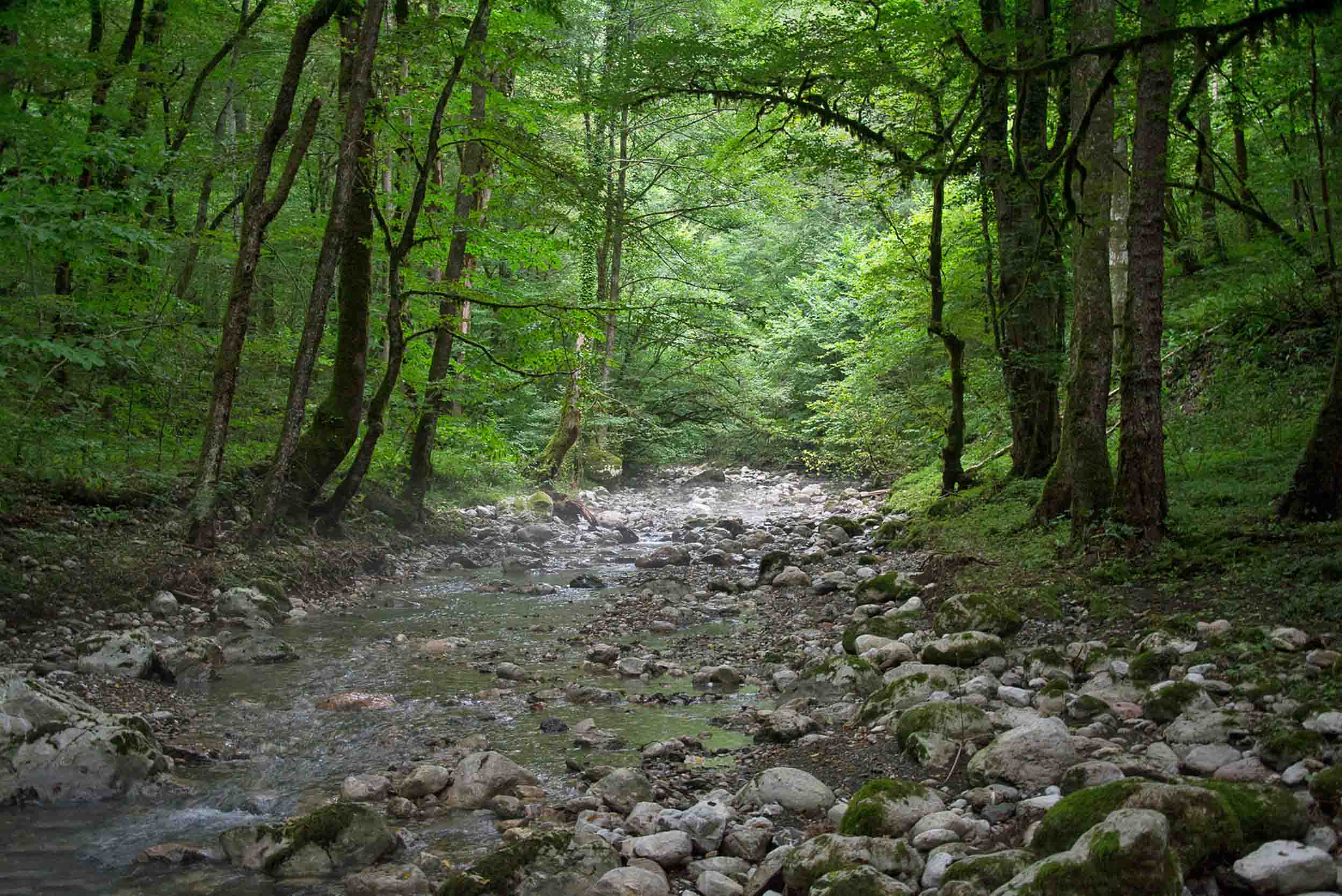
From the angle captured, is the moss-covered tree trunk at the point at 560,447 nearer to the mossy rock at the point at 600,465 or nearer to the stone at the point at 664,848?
the mossy rock at the point at 600,465

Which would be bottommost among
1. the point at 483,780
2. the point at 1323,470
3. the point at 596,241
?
the point at 483,780

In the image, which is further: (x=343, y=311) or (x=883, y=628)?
(x=343, y=311)

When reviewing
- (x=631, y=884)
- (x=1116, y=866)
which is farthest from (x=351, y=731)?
(x=1116, y=866)

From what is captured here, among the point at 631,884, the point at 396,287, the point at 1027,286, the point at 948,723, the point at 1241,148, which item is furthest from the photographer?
the point at 1241,148

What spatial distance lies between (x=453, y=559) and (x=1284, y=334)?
1040cm

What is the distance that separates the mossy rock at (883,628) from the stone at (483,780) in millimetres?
3047

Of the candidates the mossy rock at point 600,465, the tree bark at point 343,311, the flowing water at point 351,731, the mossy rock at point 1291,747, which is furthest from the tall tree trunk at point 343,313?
the mossy rock at point 600,465

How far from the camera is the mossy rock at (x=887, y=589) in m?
8.23

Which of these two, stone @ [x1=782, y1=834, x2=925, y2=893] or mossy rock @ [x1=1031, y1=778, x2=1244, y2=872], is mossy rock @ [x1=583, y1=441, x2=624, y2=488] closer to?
stone @ [x1=782, y1=834, x2=925, y2=893]

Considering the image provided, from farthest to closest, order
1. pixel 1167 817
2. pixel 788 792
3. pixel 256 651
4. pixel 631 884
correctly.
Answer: pixel 256 651
pixel 788 792
pixel 631 884
pixel 1167 817

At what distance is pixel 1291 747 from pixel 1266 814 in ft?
2.49

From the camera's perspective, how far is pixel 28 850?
3611mm

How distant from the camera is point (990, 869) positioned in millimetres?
2957

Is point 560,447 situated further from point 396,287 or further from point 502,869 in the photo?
point 502,869
